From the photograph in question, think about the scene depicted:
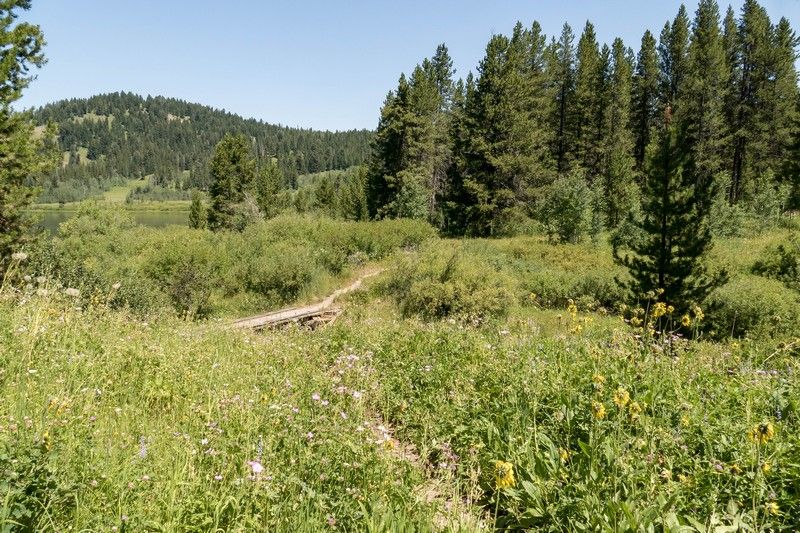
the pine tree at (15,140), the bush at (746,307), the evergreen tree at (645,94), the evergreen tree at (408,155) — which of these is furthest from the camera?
the evergreen tree at (645,94)

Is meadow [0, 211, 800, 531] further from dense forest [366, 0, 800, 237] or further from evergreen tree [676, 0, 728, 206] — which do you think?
evergreen tree [676, 0, 728, 206]

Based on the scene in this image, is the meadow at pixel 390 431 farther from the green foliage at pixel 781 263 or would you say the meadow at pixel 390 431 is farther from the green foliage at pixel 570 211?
the green foliage at pixel 570 211

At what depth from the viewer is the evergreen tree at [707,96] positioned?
43906 millimetres

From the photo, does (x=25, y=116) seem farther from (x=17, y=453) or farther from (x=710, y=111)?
(x=710, y=111)

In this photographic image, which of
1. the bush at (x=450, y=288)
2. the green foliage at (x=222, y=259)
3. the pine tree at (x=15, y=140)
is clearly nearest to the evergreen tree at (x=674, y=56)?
the green foliage at (x=222, y=259)

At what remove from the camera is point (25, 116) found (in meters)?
12.9

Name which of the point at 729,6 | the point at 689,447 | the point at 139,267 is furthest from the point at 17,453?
the point at 729,6

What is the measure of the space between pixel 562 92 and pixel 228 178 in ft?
128

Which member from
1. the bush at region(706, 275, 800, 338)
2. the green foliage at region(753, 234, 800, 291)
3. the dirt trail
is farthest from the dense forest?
the dirt trail

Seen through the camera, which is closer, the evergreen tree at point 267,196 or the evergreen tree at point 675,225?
the evergreen tree at point 675,225

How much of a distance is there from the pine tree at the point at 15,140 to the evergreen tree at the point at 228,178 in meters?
34.5

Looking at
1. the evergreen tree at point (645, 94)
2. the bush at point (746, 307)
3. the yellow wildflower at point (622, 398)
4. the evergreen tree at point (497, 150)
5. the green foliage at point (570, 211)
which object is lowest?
the bush at point (746, 307)

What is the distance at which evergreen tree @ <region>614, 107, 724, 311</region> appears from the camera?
14.6m

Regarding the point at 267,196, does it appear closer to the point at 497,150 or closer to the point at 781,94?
the point at 497,150
